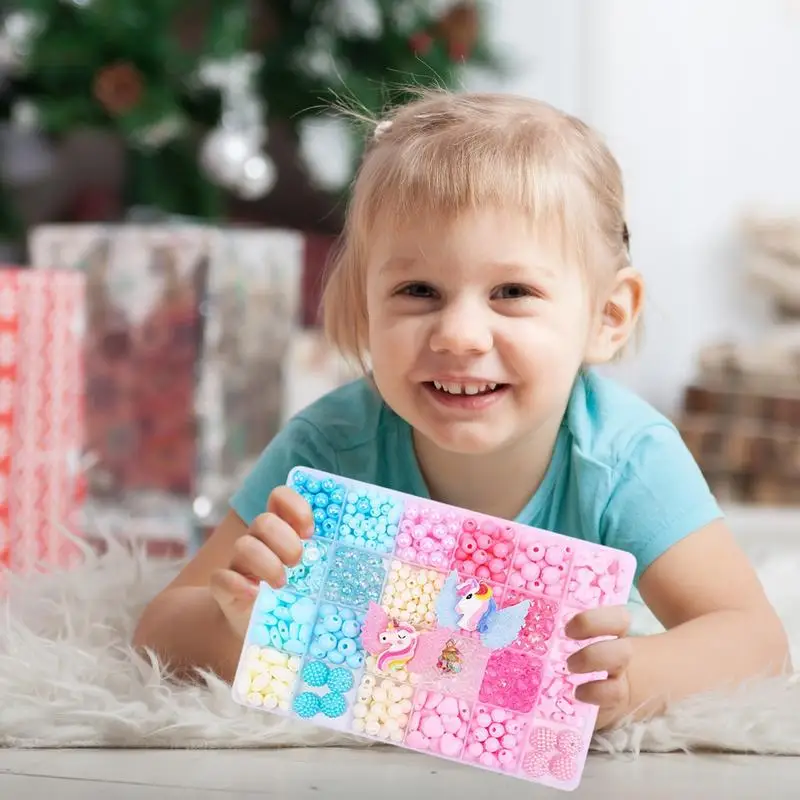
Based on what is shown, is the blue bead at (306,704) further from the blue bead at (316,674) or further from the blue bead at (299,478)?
the blue bead at (299,478)

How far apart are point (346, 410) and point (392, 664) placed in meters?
0.35

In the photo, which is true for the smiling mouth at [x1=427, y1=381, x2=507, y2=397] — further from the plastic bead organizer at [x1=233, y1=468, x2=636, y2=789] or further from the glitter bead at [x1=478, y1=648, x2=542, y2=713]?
the glitter bead at [x1=478, y1=648, x2=542, y2=713]

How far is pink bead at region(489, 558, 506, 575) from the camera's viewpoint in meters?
0.84

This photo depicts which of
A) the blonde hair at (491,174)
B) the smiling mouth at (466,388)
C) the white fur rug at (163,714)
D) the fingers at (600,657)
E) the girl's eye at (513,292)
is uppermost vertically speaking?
the blonde hair at (491,174)

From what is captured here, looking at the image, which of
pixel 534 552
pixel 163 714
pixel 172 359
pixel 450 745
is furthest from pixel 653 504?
pixel 172 359

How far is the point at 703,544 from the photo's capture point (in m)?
0.98

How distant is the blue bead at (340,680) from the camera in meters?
0.83

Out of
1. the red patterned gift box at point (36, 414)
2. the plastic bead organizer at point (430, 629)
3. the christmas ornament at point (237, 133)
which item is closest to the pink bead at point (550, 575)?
the plastic bead organizer at point (430, 629)

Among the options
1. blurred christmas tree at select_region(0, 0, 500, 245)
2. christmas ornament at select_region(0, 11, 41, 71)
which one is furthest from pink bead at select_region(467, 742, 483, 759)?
christmas ornament at select_region(0, 11, 41, 71)

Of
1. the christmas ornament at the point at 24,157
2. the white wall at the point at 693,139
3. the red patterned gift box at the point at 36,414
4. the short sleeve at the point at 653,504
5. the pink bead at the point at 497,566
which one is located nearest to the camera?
the pink bead at the point at 497,566

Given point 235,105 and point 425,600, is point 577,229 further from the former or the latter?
point 235,105

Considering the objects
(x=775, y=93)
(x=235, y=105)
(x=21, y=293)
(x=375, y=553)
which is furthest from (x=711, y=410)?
(x=375, y=553)

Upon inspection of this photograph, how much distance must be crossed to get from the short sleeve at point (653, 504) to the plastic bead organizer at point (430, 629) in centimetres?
17

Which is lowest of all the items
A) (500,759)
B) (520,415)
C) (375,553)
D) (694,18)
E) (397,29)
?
(500,759)
